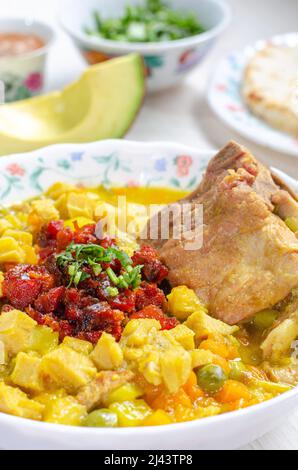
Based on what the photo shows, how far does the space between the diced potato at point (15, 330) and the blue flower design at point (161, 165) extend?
7.24 feet

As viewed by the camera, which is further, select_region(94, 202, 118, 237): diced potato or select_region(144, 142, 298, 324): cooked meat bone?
select_region(94, 202, 118, 237): diced potato

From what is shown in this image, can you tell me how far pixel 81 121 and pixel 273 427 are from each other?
3814mm

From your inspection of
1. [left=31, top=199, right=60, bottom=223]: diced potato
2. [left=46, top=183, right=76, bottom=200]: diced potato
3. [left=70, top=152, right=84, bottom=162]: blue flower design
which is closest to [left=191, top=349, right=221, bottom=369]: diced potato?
[left=31, top=199, right=60, bottom=223]: diced potato

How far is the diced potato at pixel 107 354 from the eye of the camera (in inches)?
153

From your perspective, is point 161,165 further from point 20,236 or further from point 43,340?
point 43,340

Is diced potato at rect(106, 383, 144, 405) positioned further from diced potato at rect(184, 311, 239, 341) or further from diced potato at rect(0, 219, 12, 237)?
diced potato at rect(0, 219, 12, 237)

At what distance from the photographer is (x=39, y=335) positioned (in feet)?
13.5

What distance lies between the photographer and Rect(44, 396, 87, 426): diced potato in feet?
11.9

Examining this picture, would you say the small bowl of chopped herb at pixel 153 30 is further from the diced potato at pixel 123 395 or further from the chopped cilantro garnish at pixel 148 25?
the diced potato at pixel 123 395

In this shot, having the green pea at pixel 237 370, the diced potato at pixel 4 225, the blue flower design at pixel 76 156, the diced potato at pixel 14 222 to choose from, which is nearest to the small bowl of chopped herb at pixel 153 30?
the blue flower design at pixel 76 156

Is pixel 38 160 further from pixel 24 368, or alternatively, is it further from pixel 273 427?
pixel 273 427

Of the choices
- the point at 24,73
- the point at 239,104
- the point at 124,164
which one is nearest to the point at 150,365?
the point at 124,164

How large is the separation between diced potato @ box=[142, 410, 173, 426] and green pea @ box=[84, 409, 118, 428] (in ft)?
0.52

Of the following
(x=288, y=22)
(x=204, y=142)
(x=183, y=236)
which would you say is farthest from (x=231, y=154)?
(x=288, y=22)
